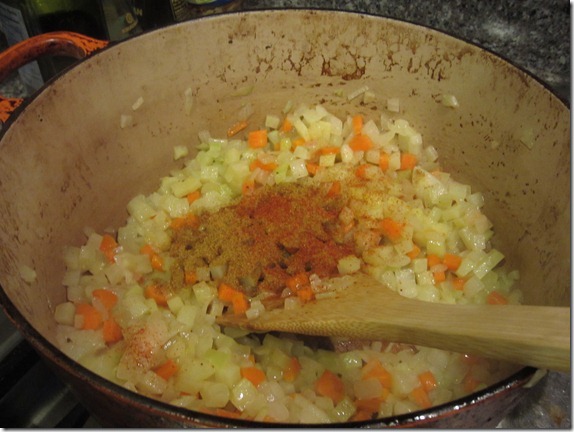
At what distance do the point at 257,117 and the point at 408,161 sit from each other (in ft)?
1.58

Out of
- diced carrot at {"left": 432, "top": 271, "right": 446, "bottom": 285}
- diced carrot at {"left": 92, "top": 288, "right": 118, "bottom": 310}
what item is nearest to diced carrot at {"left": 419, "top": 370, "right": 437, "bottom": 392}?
diced carrot at {"left": 432, "top": 271, "right": 446, "bottom": 285}

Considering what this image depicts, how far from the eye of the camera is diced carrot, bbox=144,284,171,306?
4.29ft

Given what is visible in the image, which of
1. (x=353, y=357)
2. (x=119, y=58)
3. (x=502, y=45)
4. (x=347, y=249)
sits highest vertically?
(x=119, y=58)

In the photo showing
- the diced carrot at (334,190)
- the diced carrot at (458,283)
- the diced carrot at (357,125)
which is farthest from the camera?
the diced carrot at (357,125)

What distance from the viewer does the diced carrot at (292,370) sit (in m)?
1.20

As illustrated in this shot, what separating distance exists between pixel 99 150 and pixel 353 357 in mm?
843

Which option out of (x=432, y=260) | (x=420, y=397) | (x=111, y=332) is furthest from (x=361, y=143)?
(x=111, y=332)

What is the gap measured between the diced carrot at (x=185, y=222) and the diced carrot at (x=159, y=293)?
0.20m

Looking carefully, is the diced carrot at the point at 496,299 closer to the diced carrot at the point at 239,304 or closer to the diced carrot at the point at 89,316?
the diced carrot at the point at 239,304

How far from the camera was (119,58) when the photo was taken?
1.33 m

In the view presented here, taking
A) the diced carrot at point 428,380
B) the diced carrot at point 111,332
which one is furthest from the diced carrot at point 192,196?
the diced carrot at point 428,380

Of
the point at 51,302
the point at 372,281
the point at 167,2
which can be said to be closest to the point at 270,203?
the point at 372,281

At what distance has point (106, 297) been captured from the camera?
130cm

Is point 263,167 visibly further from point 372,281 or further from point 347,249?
point 372,281
